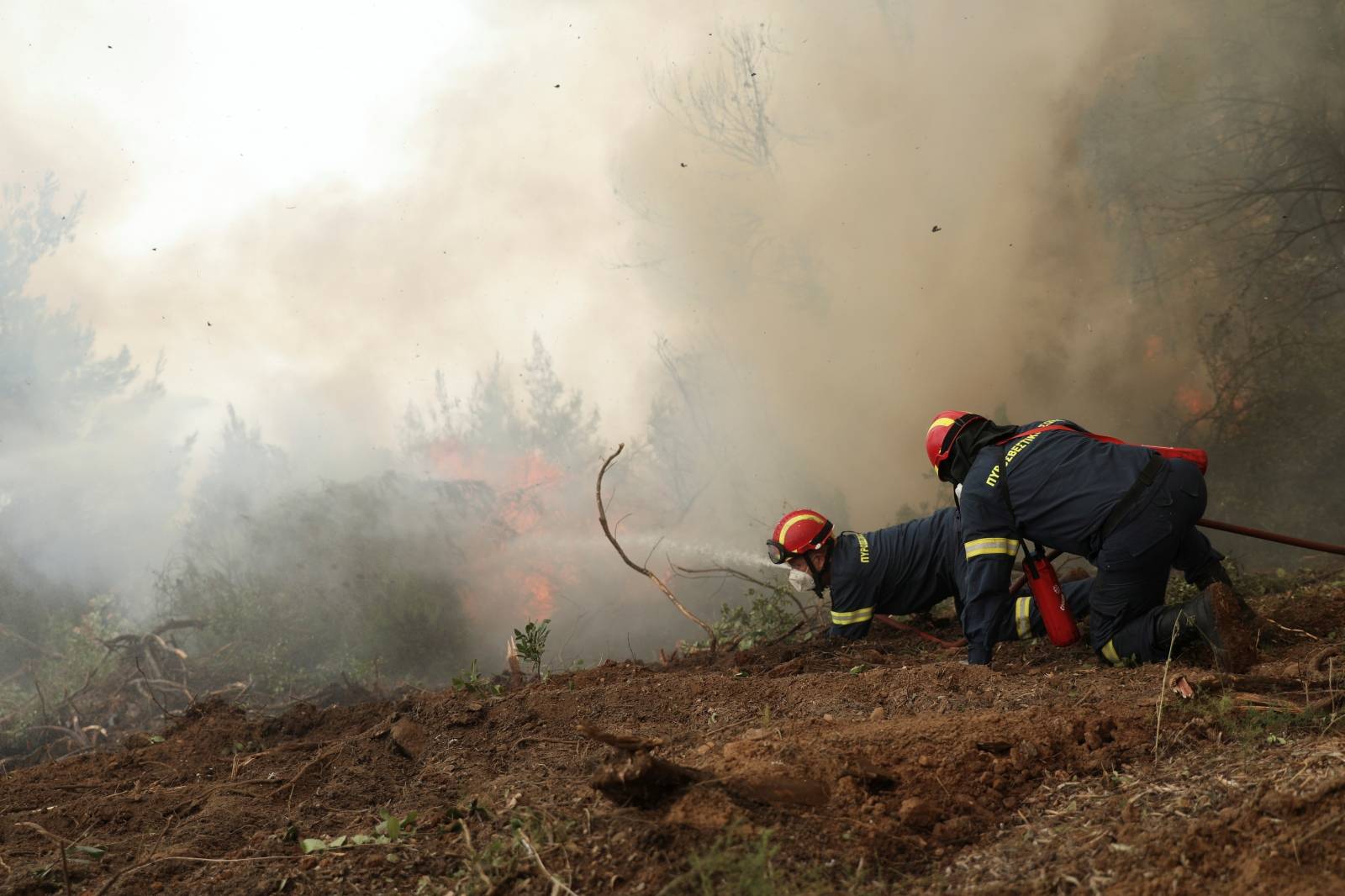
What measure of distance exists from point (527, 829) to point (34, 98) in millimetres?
12298

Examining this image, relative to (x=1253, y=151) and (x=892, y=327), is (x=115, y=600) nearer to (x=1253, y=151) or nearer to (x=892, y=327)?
(x=892, y=327)

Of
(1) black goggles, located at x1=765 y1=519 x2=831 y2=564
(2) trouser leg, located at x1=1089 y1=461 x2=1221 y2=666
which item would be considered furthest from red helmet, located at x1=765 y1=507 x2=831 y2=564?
(2) trouser leg, located at x1=1089 y1=461 x2=1221 y2=666

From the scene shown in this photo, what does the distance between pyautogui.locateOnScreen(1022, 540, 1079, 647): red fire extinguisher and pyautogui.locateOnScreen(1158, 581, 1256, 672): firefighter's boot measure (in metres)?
0.80

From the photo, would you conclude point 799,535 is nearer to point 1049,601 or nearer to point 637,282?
point 1049,601

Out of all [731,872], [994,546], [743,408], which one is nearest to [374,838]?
[731,872]

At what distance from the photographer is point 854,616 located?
6809 millimetres

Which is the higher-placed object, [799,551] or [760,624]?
[799,551]

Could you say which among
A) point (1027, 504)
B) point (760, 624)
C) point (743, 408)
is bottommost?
point (760, 624)

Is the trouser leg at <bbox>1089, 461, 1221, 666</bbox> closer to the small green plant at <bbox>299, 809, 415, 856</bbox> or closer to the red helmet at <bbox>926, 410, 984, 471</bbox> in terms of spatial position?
the red helmet at <bbox>926, 410, 984, 471</bbox>

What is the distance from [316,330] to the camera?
38.8ft

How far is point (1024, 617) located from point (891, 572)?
1027 mm

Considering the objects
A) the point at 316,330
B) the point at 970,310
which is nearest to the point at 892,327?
the point at 970,310

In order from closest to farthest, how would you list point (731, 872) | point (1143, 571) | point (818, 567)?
point (731, 872)
point (1143, 571)
point (818, 567)

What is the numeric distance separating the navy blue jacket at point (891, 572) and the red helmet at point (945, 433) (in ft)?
4.03
